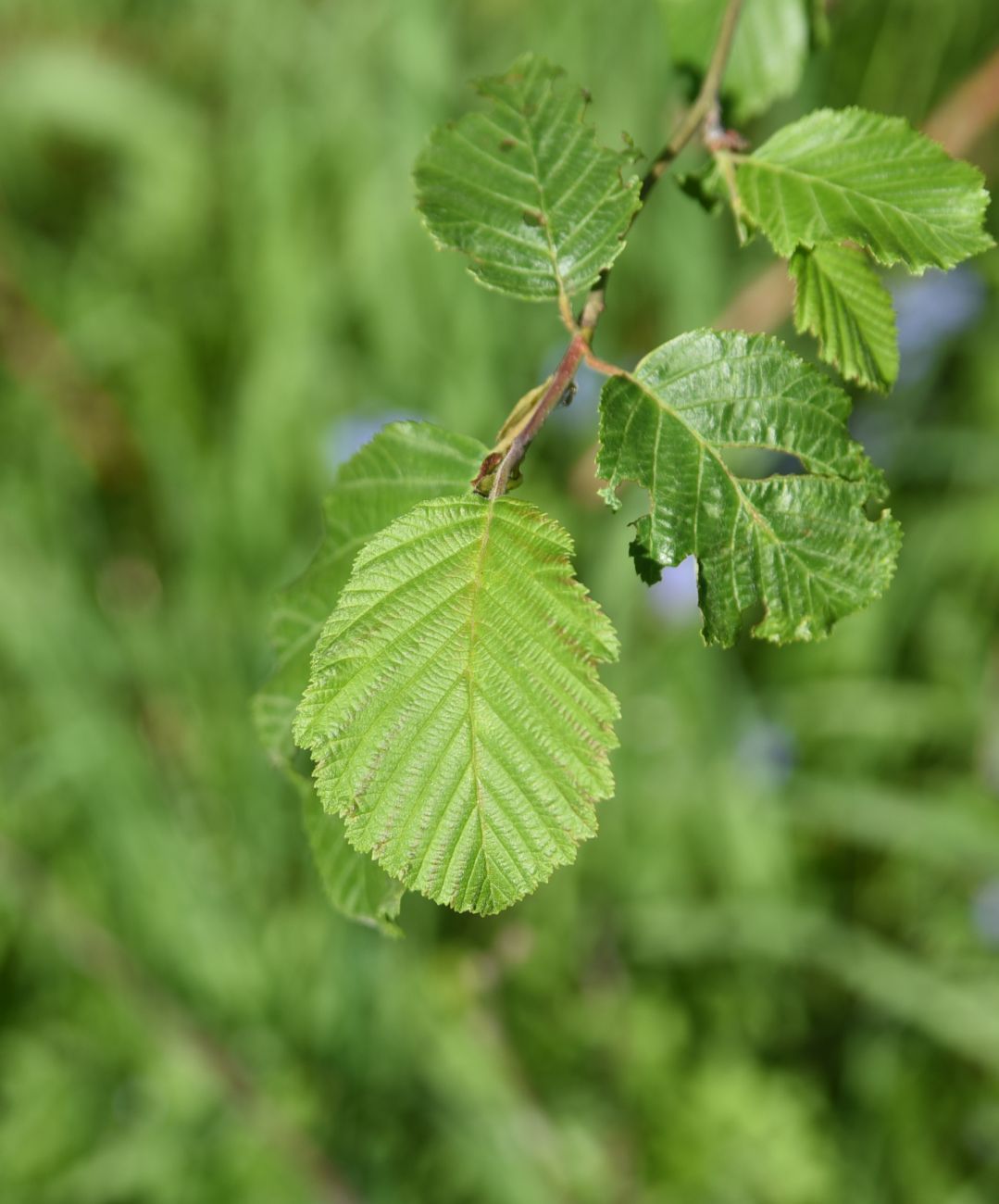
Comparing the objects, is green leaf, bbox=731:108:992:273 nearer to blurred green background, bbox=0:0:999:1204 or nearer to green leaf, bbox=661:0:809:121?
green leaf, bbox=661:0:809:121

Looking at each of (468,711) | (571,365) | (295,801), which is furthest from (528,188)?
(295,801)

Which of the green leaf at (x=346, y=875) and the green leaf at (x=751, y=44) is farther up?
the green leaf at (x=751, y=44)

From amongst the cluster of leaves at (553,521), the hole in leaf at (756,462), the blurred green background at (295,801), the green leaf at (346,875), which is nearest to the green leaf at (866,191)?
the cluster of leaves at (553,521)

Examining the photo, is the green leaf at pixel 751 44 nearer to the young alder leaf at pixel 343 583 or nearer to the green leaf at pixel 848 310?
the green leaf at pixel 848 310

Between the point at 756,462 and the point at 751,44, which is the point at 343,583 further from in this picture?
the point at 756,462

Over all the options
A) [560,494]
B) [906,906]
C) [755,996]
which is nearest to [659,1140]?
[755,996]

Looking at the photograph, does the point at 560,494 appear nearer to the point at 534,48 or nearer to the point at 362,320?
the point at 362,320

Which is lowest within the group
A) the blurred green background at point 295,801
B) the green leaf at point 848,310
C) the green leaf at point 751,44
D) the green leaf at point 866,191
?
the blurred green background at point 295,801
